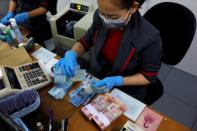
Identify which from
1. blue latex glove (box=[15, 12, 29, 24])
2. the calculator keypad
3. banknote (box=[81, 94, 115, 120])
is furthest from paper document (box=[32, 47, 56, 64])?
blue latex glove (box=[15, 12, 29, 24])

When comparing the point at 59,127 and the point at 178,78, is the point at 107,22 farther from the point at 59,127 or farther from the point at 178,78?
the point at 178,78

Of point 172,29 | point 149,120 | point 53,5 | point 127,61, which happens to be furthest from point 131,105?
point 53,5

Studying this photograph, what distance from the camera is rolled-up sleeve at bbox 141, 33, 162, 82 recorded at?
3.93ft

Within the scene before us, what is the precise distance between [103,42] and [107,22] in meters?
0.20

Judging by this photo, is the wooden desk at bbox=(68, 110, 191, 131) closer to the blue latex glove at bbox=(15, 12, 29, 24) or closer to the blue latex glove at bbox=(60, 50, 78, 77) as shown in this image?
the blue latex glove at bbox=(60, 50, 78, 77)

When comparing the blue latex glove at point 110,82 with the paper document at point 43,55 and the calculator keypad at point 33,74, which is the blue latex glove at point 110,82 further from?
the paper document at point 43,55

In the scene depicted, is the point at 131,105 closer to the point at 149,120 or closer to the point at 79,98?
the point at 149,120

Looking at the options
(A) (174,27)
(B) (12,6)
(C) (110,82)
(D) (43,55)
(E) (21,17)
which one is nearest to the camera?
(C) (110,82)

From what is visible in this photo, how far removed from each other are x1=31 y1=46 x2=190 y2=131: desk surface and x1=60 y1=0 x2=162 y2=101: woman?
19 cm

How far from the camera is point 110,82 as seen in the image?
4.13ft

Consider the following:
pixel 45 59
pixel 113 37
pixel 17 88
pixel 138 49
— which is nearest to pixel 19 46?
pixel 45 59

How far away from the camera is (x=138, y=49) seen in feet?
4.01

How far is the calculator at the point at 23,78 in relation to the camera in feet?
3.90

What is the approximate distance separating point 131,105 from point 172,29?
0.61 meters
